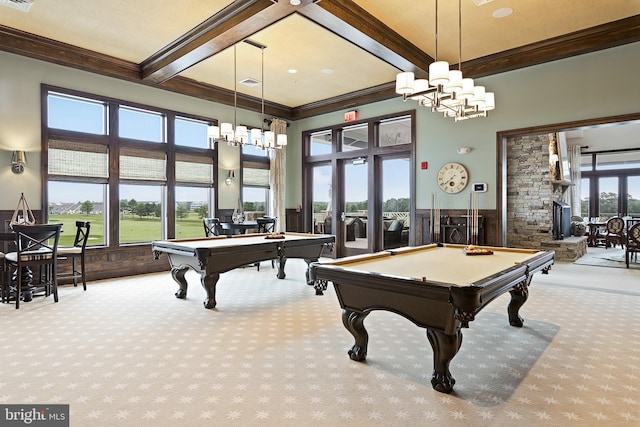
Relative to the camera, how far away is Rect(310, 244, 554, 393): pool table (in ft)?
7.24

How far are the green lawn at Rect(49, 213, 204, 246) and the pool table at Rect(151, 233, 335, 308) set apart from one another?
2.23m

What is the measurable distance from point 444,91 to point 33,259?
504cm

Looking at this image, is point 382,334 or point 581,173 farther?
point 581,173

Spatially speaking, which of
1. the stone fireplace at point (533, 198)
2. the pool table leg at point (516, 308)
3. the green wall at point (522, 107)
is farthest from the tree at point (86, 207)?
the stone fireplace at point (533, 198)

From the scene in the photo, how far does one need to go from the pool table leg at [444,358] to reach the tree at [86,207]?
5.90 metres

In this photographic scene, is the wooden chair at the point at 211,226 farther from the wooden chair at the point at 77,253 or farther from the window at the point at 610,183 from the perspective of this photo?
the window at the point at 610,183

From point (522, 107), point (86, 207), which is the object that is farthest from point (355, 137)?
point (86, 207)

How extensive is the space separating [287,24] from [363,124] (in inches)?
137

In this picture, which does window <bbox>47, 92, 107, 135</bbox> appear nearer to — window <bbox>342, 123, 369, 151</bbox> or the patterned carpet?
the patterned carpet

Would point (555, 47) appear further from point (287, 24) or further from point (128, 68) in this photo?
point (128, 68)

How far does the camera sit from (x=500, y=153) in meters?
6.11

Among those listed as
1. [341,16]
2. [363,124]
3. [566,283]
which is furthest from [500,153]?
[341,16]

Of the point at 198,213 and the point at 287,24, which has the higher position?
the point at 287,24

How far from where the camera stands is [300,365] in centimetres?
275
